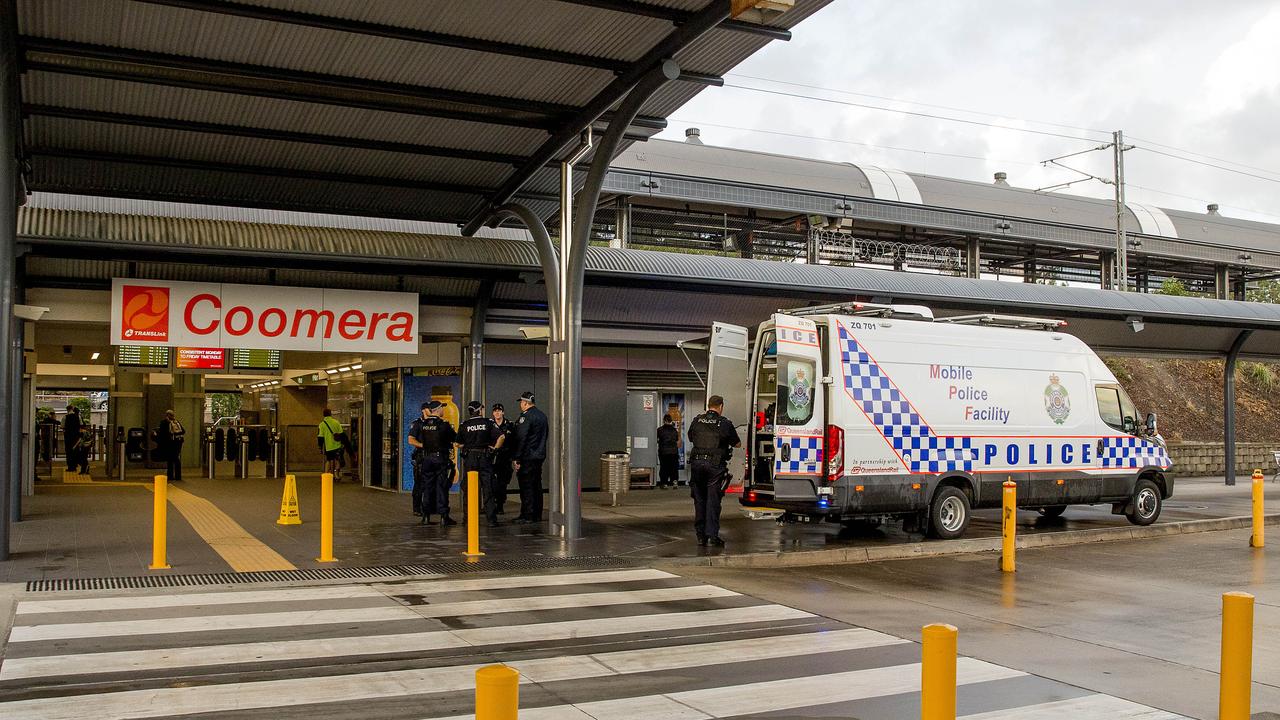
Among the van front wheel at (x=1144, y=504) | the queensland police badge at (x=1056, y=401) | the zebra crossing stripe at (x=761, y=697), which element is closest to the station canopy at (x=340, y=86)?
the zebra crossing stripe at (x=761, y=697)

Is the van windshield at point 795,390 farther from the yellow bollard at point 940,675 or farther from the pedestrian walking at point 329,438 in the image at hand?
the pedestrian walking at point 329,438

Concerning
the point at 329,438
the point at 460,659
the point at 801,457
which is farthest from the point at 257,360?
the point at 460,659

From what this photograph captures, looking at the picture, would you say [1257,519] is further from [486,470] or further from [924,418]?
Result: [486,470]

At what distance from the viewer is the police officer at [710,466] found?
12.9 m

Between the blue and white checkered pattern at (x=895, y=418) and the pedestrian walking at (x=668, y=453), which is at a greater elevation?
the blue and white checkered pattern at (x=895, y=418)

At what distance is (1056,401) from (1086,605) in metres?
5.93

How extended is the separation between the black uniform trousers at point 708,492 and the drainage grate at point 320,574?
1.55m

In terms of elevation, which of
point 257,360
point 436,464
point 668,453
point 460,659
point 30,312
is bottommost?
point 460,659

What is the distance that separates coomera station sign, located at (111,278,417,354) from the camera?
50.6ft

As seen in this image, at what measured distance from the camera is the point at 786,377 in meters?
12.8

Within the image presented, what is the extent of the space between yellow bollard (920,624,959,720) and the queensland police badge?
39.8ft

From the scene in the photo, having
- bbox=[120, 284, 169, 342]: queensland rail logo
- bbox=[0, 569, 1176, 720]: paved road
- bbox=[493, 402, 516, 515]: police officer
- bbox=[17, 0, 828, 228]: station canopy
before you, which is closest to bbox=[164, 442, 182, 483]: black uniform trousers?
bbox=[120, 284, 169, 342]: queensland rail logo

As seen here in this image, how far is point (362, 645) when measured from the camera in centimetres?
754

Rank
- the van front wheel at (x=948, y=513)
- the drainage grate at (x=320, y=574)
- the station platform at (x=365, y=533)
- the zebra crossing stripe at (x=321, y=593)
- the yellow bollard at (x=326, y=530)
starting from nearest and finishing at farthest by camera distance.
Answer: the zebra crossing stripe at (x=321, y=593) < the drainage grate at (x=320, y=574) < the yellow bollard at (x=326, y=530) < the station platform at (x=365, y=533) < the van front wheel at (x=948, y=513)
